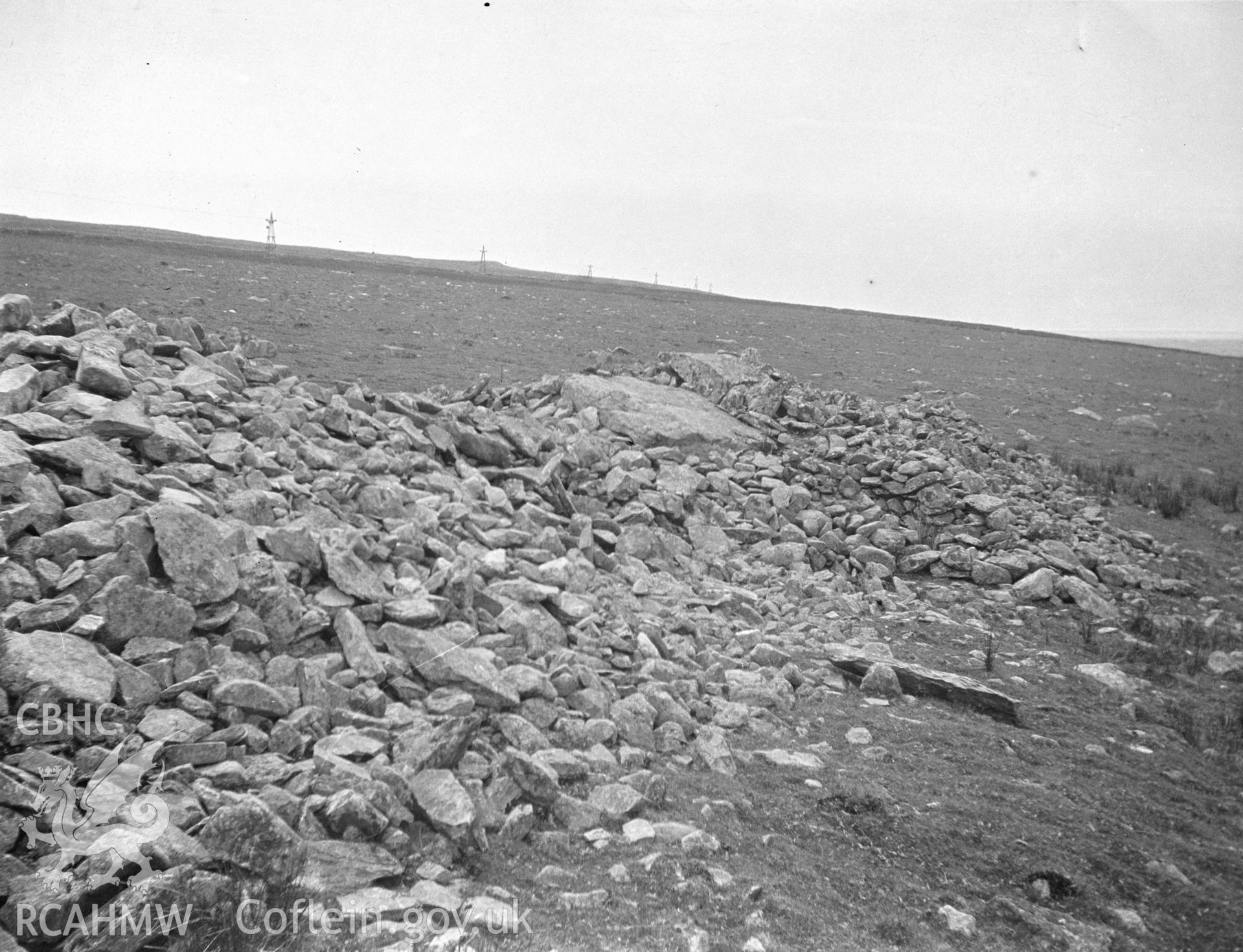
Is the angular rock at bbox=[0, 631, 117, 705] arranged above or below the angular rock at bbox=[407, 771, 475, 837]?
above

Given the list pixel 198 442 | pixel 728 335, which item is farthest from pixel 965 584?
pixel 728 335

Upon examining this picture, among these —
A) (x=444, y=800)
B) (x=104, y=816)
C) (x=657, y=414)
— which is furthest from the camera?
(x=657, y=414)

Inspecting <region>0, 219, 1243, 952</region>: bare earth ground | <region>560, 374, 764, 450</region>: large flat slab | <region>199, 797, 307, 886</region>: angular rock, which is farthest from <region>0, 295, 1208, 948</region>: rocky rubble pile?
<region>0, 219, 1243, 952</region>: bare earth ground

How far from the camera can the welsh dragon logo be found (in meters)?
3.08

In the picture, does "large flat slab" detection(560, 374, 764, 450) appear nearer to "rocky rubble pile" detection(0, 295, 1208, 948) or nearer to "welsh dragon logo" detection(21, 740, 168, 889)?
"rocky rubble pile" detection(0, 295, 1208, 948)

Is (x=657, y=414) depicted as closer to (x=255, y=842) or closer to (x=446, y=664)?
(x=446, y=664)

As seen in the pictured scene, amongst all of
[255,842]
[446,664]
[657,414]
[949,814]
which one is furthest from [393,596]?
[657,414]

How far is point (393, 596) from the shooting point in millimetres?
5957

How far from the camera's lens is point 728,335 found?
28.3 metres

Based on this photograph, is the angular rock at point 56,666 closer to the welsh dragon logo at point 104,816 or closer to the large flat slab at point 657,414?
the welsh dragon logo at point 104,816

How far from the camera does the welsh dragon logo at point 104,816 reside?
10.1ft

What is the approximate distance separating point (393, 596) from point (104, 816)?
270 centimetres

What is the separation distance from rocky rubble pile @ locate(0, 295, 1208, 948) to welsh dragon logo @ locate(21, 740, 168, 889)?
2 centimetres

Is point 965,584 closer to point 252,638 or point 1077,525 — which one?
point 1077,525
